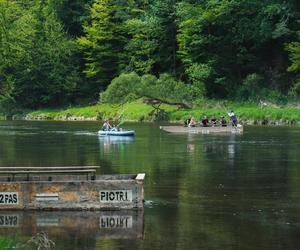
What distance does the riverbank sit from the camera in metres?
69.8

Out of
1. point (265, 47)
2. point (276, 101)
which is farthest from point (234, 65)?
point (276, 101)

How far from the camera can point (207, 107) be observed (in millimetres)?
79688

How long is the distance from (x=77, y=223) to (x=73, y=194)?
1853mm

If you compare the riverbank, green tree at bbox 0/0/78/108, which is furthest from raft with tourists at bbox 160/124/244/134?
green tree at bbox 0/0/78/108

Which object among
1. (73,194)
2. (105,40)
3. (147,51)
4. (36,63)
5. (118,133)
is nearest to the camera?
(73,194)

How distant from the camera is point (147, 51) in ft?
303

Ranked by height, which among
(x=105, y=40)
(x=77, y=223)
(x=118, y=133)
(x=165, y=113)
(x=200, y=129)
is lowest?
(x=77, y=223)

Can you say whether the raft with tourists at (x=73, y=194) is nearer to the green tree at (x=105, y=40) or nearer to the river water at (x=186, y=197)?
the river water at (x=186, y=197)

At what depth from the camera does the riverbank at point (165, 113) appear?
69812 mm

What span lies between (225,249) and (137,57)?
79822 mm

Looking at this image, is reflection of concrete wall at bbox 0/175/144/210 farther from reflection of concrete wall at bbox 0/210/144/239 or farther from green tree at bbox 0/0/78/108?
green tree at bbox 0/0/78/108

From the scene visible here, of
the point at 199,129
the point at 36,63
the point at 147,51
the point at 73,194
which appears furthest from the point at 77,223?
the point at 36,63

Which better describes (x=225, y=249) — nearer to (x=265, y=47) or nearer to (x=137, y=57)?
(x=265, y=47)

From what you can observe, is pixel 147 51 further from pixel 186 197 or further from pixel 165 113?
pixel 186 197
